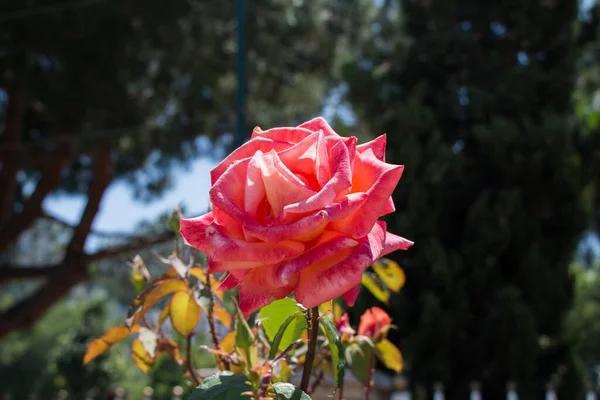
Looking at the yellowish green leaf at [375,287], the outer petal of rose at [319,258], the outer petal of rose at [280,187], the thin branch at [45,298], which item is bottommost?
the outer petal of rose at [319,258]

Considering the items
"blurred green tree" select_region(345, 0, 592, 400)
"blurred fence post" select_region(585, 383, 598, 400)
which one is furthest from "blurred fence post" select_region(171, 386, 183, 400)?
"blurred fence post" select_region(585, 383, 598, 400)

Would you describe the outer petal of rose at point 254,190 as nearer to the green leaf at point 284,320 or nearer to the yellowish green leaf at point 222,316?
the green leaf at point 284,320

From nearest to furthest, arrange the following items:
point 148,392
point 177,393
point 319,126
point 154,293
Result: point 319,126 < point 154,293 < point 177,393 < point 148,392

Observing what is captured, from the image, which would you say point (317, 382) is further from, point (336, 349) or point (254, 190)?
point (254, 190)

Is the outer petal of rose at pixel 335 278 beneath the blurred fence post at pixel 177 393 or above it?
beneath

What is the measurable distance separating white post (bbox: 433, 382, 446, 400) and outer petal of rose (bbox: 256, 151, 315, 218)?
434cm

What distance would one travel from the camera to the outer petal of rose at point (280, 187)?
0.43 m

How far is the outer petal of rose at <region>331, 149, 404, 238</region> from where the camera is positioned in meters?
0.43

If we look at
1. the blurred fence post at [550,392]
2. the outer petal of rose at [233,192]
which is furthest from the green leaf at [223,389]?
the blurred fence post at [550,392]

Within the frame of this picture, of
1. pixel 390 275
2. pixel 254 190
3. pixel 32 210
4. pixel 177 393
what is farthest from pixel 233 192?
pixel 32 210

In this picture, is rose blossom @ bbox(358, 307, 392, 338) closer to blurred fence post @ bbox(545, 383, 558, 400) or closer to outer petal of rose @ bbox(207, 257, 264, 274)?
outer petal of rose @ bbox(207, 257, 264, 274)

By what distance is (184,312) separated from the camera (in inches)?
26.5

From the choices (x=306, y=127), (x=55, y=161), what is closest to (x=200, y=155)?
(x=55, y=161)

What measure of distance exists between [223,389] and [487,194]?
448cm
